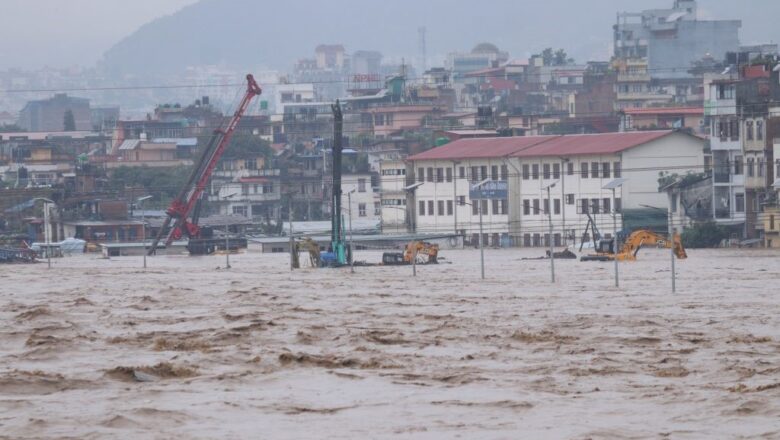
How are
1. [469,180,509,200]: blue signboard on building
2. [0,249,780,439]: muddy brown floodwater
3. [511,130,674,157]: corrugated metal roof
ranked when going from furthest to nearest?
[469,180,509,200]: blue signboard on building, [511,130,674,157]: corrugated metal roof, [0,249,780,439]: muddy brown floodwater

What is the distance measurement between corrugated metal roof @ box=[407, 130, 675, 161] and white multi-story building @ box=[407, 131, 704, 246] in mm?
47

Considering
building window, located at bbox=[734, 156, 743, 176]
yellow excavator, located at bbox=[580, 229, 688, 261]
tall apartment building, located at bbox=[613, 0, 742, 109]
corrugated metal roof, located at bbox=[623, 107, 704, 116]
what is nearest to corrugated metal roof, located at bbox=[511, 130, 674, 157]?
building window, located at bbox=[734, 156, 743, 176]

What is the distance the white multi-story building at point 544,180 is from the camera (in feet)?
263

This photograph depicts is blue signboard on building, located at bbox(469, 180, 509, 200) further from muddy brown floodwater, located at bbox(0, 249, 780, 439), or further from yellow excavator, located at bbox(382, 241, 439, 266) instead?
muddy brown floodwater, located at bbox(0, 249, 780, 439)

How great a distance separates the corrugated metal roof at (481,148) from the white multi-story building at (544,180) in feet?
0.16

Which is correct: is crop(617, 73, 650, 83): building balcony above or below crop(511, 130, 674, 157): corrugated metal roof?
above

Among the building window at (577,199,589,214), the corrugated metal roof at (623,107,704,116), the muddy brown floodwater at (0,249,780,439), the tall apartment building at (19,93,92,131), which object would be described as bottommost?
the muddy brown floodwater at (0,249,780,439)

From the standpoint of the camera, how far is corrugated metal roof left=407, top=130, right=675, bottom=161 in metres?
81.4

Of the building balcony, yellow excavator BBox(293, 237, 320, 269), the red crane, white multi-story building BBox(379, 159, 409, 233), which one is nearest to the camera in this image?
yellow excavator BBox(293, 237, 320, 269)

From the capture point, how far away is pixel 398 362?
80.9 feet

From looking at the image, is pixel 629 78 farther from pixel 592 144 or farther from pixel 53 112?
pixel 53 112

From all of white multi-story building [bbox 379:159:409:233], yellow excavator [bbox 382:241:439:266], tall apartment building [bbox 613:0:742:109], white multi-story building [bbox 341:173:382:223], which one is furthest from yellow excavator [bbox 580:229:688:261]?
tall apartment building [bbox 613:0:742:109]

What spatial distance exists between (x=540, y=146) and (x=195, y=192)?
1646 centimetres

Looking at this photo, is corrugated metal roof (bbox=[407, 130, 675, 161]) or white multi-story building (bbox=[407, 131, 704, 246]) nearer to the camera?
white multi-story building (bbox=[407, 131, 704, 246])
